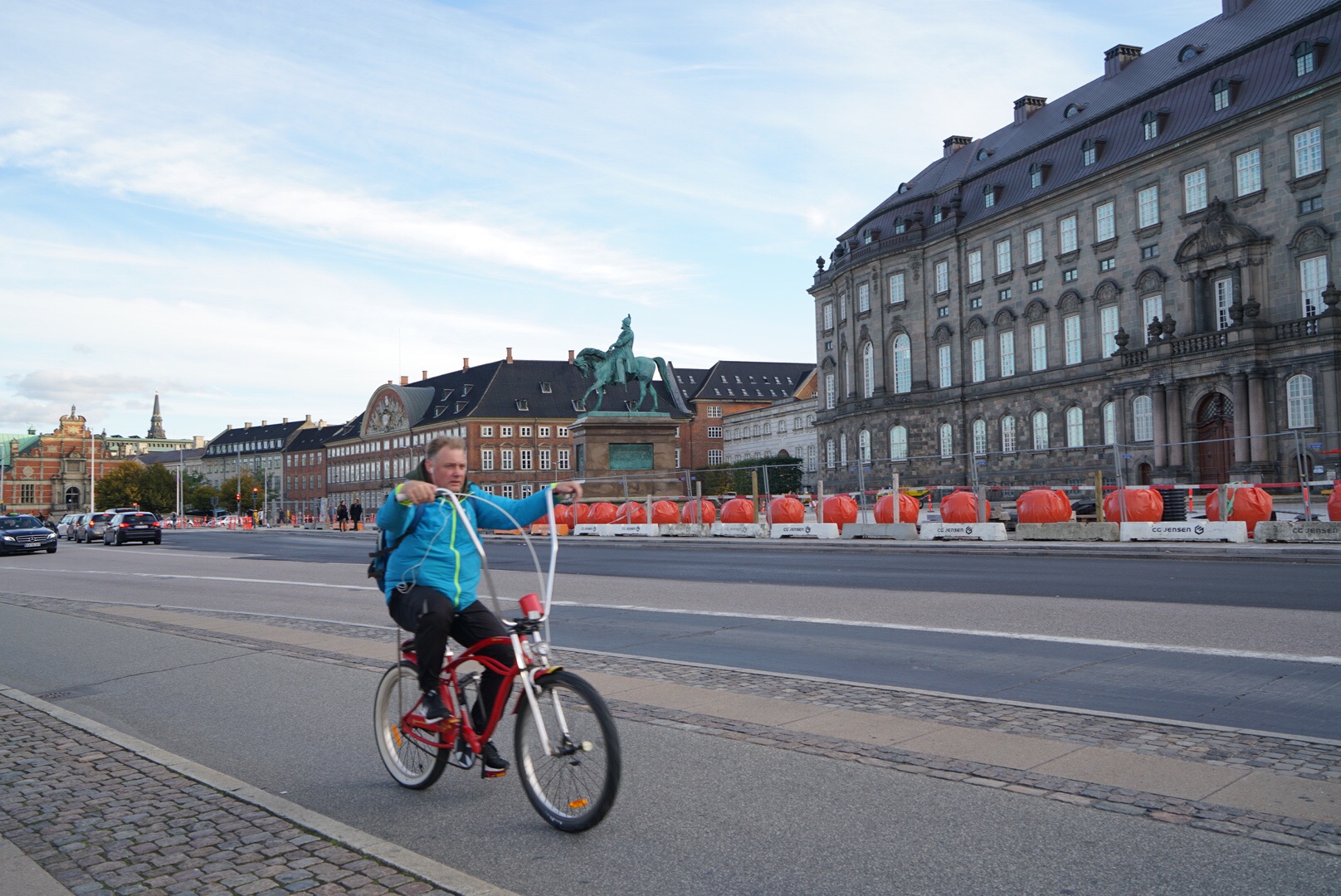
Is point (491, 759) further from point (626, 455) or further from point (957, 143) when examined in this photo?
point (957, 143)

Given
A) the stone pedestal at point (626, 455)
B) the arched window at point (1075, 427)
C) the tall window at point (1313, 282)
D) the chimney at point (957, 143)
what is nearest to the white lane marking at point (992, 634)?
the stone pedestal at point (626, 455)

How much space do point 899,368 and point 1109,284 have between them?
18445 millimetres

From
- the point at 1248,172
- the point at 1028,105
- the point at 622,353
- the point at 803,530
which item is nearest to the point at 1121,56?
the point at 1028,105

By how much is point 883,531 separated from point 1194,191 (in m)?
30.3

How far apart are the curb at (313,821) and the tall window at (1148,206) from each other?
55596 millimetres

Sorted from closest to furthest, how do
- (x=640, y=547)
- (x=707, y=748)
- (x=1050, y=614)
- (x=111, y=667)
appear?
1. (x=707, y=748)
2. (x=111, y=667)
3. (x=1050, y=614)
4. (x=640, y=547)

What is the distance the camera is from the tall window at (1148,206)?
175 feet

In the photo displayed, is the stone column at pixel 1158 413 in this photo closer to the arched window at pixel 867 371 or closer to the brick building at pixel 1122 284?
the brick building at pixel 1122 284

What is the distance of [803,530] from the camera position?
35.3 m

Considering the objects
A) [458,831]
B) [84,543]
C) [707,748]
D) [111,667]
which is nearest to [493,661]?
[458,831]

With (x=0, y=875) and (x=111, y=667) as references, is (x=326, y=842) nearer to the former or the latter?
(x=0, y=875)

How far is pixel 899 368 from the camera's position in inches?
2881

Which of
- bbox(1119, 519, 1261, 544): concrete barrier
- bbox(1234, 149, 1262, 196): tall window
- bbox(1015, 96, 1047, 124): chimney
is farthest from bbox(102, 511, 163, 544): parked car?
bbox(1015, 96, 1047, 124): chimney

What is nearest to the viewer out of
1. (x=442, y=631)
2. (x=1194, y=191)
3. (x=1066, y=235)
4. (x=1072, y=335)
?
(x=442, y=631)
